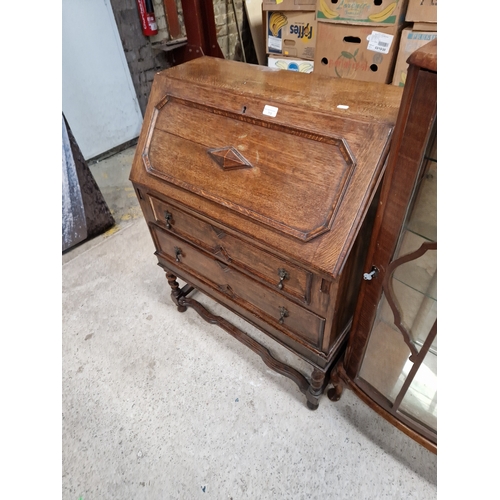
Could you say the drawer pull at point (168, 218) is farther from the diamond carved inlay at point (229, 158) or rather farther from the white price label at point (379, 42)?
the white price label at point (379, 42)

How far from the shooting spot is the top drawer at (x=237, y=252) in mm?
982

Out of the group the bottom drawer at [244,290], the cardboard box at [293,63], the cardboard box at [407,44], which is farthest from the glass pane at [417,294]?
the cardboard box at [293,63]

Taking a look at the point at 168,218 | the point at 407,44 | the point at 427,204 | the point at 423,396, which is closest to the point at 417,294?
the point at 427,204

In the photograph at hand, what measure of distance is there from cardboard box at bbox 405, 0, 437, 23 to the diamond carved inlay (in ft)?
4.73

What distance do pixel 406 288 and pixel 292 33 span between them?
206cm

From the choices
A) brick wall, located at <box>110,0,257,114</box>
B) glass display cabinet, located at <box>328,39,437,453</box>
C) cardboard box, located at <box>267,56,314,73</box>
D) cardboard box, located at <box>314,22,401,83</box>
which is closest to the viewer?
glass display cabinet, located at <box>328,39,437,453</box>

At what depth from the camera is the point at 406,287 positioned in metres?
0.88

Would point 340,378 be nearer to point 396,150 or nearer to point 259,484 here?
point 259,484

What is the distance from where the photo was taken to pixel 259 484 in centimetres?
122

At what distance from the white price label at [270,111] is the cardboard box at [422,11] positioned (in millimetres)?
1321

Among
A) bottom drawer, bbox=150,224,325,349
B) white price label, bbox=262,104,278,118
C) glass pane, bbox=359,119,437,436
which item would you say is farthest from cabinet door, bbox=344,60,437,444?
white price label, bbox=262,104,278,118

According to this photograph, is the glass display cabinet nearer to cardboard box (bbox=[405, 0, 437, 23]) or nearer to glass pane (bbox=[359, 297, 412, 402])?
glass pane (bbox=[359, 297, 412, 402])

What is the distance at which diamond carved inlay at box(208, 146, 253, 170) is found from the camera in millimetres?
980
